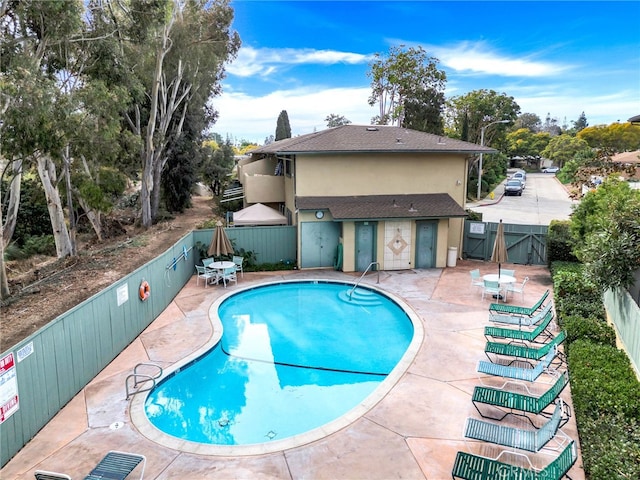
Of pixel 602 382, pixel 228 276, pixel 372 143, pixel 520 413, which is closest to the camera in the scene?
pixel 602 382

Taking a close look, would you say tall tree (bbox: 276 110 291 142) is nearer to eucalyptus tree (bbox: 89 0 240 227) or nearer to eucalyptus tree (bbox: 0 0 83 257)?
eucalyptus tree (bbox: 89 0 240 227)

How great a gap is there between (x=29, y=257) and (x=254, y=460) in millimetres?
24938

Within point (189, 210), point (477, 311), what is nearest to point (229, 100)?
point (189, 210)

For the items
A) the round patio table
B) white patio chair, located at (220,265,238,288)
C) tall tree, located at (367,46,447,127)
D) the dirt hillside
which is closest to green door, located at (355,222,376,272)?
the round patio table

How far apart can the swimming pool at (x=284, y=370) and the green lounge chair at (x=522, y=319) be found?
248 cm

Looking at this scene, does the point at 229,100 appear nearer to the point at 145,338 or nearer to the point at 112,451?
the point at 145,338

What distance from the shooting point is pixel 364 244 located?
19188 millimetres

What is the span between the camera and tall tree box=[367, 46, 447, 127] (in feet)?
148

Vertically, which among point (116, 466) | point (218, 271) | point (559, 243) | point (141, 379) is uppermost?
point (559, 243)

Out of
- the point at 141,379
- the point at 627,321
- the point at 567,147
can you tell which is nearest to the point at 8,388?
the point at 141,379

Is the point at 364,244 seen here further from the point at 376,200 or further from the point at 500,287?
the point at 500,287

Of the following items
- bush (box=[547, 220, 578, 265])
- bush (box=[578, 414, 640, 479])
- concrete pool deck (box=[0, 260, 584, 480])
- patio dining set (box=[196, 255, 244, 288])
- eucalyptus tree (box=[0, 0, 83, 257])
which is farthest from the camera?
bush (box=[547, 220, 578, 265])

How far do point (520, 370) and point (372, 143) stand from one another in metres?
12.8

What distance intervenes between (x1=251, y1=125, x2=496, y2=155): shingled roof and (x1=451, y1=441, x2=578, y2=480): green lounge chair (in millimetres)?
13805
